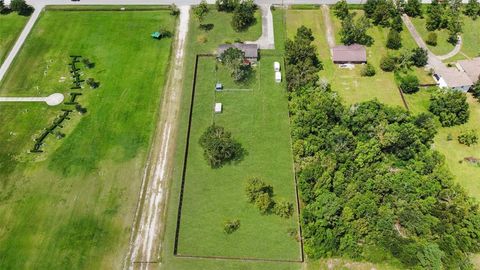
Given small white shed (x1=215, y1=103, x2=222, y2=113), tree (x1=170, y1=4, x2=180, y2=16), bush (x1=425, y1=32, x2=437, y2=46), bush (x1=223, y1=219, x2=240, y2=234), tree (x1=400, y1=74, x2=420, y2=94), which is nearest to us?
bush (x1=223, y1=219, x2=240, y2=234)

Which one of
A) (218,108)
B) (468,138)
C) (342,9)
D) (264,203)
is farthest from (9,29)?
(468,138)

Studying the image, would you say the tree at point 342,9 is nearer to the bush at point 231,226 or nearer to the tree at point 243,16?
the tree at point 243,16

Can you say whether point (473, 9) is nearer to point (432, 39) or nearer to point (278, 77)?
point (432, 39)

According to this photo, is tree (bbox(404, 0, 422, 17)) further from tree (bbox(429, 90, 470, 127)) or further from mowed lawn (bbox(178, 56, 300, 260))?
mowed lawn (bbox(178, 56, 300, 260))

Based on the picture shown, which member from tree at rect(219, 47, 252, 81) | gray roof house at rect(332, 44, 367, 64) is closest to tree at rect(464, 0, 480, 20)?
gray roof house at rect(332, 44, 367, 64)

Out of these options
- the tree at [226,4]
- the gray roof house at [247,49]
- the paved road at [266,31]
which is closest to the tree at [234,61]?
the gray roof house at [247,49]

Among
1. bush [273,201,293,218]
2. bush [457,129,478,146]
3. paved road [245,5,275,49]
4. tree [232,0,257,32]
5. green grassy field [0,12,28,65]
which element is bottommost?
bush [457,129,478,146]
